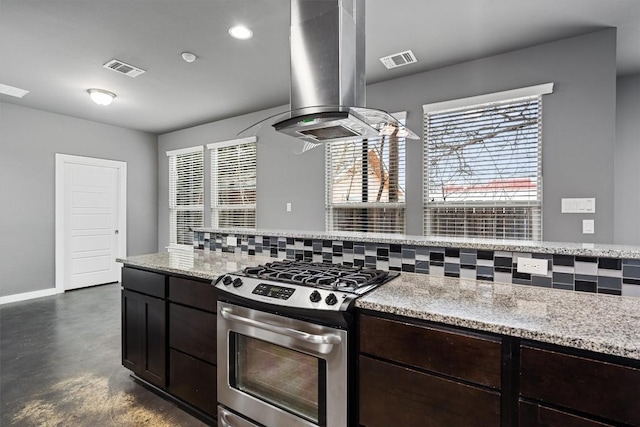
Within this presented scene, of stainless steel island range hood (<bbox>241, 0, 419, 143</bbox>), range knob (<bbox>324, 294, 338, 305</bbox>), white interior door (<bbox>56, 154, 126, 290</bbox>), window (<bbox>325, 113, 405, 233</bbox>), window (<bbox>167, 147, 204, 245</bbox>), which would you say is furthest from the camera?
window (<bbox>167, 147, 204, 245</bbox>)

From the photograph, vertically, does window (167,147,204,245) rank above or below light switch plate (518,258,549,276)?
above

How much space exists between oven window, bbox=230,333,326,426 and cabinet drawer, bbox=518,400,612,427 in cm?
74

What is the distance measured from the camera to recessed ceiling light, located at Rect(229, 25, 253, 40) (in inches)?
107

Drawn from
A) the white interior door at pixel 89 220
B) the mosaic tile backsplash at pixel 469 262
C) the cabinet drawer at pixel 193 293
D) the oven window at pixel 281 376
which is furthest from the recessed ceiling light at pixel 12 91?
the oven window at pixel 281 376

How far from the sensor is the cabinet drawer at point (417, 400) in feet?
3.65

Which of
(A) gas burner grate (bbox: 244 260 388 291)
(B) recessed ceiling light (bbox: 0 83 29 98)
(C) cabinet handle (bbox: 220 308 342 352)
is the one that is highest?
(B) recessed ceiling light (bbox: 0 83 29 98)

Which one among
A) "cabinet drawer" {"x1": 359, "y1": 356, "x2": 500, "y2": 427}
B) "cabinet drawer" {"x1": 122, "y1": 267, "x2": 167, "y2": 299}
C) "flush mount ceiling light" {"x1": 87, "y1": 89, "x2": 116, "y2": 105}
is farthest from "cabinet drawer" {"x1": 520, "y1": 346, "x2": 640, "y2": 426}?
"flush mount ceiling light" {"x1": 87, "y1": 89, "x2": 116, "y2": 105}

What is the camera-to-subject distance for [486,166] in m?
3.25

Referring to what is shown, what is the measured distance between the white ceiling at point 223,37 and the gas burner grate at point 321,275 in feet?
6.35

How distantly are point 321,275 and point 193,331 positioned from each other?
95 cm

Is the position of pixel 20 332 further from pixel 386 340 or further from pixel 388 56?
pixel 388 56

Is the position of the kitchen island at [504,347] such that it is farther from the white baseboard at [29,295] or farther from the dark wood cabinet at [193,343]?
the white baseboard at [29,295]

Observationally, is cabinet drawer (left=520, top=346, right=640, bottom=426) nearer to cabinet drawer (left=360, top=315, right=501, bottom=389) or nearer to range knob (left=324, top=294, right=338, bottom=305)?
cabinet drawer (left=360, top=315, right=501, bottom=389)

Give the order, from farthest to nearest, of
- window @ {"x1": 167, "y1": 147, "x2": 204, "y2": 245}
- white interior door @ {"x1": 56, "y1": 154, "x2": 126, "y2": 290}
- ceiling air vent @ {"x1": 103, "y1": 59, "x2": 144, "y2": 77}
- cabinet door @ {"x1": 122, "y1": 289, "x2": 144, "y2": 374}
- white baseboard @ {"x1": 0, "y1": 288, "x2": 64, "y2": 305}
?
1. window @ {"x1": 167, "y1": 147, "x2": 204, "y2": 245}
2. white interior door @ {"x1": 56, "y1": 154, "x2": 126, "y2": 290}
3. white baseboard @ {"x1": 0, "y1": 288, "x2": 64, "y2": 305}
4. ceiling air vent @ {"x1": 103, "y1": 59, "x2": 144, "y2": 77}
5. cabinet door @ {"x1": 122, "y1": 289, "x2": 144, "y2": 374}
